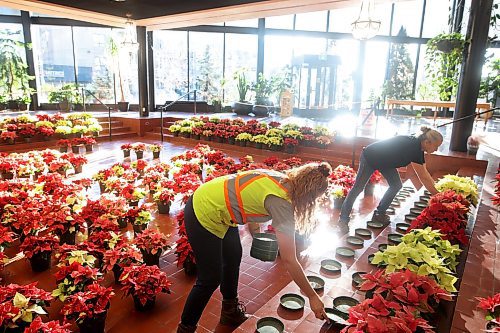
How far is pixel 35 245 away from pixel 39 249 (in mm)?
63

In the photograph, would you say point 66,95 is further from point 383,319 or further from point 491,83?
point 491,83

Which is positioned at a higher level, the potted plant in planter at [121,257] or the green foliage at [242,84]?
the green foliage at [242,84]

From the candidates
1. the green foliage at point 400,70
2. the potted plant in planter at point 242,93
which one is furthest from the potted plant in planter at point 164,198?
the green foliage at point 400,70

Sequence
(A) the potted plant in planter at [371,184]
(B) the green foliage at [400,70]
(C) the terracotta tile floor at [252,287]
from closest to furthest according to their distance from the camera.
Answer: (C) the terracotta tile floor at [252,287]
(A) the potted plant in planter at [371,184]
(B) the green foliage at [400,70]

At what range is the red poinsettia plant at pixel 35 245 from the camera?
2.85 metres

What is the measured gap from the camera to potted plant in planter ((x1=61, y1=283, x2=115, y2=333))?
6.87 ft

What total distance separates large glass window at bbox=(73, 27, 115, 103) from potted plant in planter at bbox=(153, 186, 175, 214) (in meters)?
10.4

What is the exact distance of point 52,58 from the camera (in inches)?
516

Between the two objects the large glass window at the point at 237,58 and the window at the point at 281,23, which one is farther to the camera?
the large glass window at the point at 237,58

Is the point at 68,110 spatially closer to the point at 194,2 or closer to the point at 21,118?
the point at 21,118

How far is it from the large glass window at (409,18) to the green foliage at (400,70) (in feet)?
0.86

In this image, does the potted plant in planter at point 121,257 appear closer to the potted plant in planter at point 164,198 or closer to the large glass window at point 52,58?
the potted plant in planter at point 164,198

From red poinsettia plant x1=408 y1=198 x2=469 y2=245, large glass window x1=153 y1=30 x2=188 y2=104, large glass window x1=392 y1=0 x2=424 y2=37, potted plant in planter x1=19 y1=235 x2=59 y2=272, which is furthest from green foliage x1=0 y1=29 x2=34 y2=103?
large glass window x1=392 y1=0 x2=424 y2=37

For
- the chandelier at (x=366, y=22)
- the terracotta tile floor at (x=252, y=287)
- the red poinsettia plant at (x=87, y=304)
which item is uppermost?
the chandelier at (x=366, y=22)
